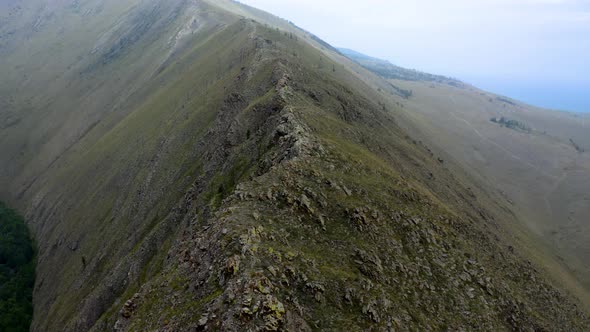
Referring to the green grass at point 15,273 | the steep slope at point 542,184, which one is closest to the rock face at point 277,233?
the green grass at point 15,273

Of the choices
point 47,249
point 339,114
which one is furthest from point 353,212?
point 47,249

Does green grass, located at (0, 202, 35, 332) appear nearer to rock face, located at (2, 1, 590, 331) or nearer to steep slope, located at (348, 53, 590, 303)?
rock face, located at (2, 1, 590, 331)

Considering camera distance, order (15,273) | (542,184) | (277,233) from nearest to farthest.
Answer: (277,233)
(15,273)
(542,184)

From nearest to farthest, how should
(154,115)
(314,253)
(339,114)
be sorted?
(314,253), (339,114), (154,115)

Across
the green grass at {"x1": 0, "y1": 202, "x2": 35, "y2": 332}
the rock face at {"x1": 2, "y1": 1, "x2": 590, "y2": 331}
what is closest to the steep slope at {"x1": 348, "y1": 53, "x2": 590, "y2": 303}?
the rock face at {"x1": 2, "y1": 1, "x2": 590, "y2": 331}

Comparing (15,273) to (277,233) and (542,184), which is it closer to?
(277,233)

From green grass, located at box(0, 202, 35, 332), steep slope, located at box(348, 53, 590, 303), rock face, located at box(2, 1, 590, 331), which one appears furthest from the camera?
steep slope, located at box(348, 53, 590, 303)

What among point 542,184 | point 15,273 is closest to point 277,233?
point 15,273

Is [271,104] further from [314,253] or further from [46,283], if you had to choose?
[46,283]
